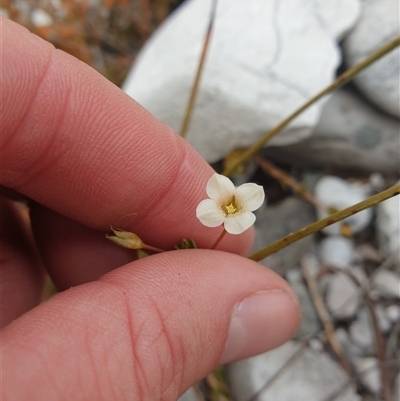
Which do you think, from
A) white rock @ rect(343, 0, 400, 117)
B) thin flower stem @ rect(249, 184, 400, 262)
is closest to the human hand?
thin flower stem @ rect(249, 184, 400, 262)

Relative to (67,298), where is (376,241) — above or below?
below

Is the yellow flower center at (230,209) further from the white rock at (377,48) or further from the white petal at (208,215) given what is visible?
the white rock at (377,48)

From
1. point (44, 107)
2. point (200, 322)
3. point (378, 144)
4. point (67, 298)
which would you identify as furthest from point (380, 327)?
point (44, 107)

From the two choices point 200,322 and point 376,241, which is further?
point 376,241

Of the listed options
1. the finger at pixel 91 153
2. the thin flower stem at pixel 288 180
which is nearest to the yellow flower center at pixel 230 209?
the finger at pixel 91 153

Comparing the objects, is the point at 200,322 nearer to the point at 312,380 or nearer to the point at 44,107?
the point at 44,107

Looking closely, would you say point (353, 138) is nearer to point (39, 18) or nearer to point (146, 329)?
point (146, 329)
